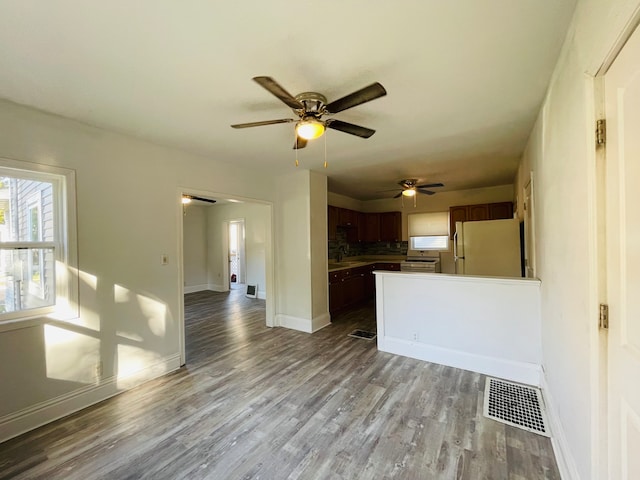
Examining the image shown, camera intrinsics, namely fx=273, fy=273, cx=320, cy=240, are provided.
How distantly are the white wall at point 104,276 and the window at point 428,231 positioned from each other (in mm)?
5124

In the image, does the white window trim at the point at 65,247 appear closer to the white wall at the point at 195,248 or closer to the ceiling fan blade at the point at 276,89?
the ceiling fan blade at the point at 276,89

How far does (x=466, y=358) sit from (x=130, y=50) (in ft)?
12.6

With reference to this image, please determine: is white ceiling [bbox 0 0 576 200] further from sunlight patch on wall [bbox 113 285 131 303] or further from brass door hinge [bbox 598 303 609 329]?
sunlight patch on wall [bbox 113 285 131 303]

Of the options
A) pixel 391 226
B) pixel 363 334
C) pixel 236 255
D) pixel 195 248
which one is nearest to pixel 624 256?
pixel 363 334

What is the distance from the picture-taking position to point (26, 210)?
2283 millimetres

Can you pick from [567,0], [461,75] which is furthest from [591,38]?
[461,75]

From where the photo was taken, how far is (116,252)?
105 inches

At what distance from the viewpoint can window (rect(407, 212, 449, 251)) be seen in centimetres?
647

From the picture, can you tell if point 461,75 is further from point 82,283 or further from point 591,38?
point 82,283

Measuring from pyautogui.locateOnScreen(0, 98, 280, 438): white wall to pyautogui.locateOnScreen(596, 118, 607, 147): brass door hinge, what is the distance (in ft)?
11.4

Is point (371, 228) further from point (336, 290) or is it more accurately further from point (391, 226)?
point (336, 290)

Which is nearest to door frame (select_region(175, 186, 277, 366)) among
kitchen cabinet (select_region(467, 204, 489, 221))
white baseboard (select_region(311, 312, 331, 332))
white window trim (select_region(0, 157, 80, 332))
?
white baseboard (select_region(311, 312, 331, 332))

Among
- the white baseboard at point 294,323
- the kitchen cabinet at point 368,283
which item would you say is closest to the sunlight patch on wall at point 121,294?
the white baseboard at point 294,323

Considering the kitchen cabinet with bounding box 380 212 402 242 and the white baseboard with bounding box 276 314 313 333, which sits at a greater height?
the kitchen cabinet with bounding box 380 212 402 242
